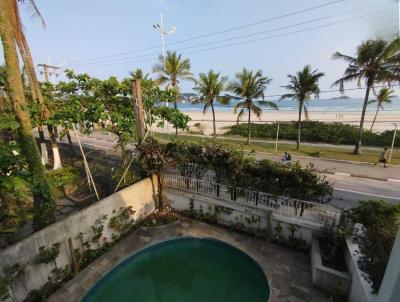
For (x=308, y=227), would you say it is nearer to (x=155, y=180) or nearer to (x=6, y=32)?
(x=155, y=180)

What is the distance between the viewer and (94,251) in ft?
22.4

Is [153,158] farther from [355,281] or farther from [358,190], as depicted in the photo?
[358,190]

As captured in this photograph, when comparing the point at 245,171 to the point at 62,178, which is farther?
the point at 62,178

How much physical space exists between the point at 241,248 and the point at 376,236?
3967 millimetres

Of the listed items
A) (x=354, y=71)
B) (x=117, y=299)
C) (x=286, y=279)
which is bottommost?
(x=117, y=299)

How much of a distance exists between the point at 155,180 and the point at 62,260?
4208 mm

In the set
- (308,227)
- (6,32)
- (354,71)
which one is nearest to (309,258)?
(308,227)

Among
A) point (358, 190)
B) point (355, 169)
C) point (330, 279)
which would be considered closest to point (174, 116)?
point (330, 279)

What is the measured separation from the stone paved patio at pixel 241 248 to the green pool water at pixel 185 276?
221 millimetres

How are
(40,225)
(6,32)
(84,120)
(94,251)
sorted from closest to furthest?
1. (6,32)
2. (40,225)
3. (94,251)
4. (84,120)

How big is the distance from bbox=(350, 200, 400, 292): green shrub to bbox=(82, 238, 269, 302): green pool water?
259 cm

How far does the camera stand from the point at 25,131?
6.12 m

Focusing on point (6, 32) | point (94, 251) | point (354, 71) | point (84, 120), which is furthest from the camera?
point (354, 71)

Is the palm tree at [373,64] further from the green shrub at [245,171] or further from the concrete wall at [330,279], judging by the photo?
the concrete wall at [330,279]
